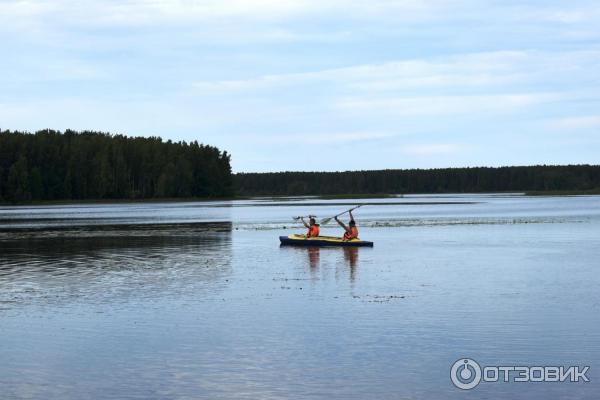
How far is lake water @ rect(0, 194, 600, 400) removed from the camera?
1645 centimetres

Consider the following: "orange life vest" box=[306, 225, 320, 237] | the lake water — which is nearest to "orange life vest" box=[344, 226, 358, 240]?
"orange life vest" box=[306, 225, 320, 237]

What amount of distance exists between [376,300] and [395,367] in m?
8.98

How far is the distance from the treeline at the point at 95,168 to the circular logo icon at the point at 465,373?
144 meters

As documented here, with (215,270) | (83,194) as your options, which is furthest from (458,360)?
(83,194)

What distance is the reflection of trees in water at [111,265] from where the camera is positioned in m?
29.0

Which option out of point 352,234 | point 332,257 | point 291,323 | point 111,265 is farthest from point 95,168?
point 291,323

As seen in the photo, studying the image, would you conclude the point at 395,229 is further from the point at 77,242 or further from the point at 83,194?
the point at 83,194

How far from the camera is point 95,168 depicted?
16612 cm

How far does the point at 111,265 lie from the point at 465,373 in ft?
79.8

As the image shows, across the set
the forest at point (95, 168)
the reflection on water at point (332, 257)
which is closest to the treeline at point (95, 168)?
the forest at point (95, 168)

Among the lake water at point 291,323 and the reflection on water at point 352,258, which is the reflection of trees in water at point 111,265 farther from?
the reflection on water at point 352,258

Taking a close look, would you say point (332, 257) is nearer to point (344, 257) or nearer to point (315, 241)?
point (344, 257)

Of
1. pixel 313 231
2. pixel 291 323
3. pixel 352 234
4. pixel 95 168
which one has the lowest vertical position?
pixel 291 323

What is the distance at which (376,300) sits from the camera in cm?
2645
